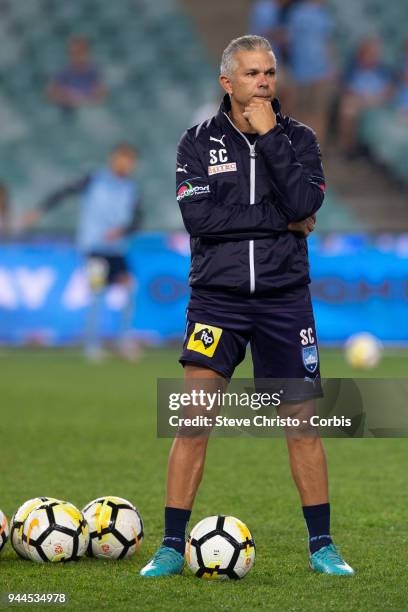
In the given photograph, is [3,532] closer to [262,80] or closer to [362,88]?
[262,80]

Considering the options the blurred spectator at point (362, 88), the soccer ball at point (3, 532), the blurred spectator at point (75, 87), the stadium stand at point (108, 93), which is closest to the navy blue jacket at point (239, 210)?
the soccer ball at point (3, 532)

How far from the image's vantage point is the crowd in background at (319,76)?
20406 millimetres

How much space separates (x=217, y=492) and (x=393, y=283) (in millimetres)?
9404

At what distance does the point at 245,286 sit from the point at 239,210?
0.30 m

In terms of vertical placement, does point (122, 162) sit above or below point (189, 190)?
above

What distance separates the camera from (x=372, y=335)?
1564cm

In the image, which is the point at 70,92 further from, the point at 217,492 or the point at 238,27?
the point at 217,492

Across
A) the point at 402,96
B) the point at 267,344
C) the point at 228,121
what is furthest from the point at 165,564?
the point at 402,96

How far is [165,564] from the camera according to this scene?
181 inches

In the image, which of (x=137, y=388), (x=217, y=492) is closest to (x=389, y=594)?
(x=217, y=492)

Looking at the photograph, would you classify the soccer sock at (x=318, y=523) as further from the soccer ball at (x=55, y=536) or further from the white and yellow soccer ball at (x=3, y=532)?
the white and yellow soccer ball at (x=3, y=532)

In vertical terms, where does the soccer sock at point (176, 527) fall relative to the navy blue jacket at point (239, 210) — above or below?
below

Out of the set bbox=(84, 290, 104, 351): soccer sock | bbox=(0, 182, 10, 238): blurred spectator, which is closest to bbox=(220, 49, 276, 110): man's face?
bbox=(84, 290, 104, 351): soccer sock

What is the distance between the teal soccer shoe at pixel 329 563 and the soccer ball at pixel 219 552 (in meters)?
0.26
